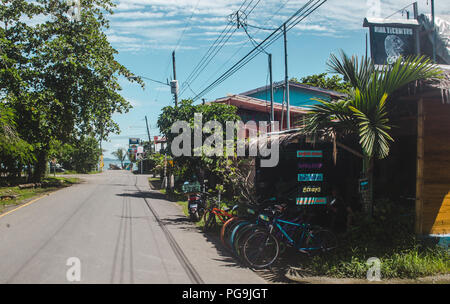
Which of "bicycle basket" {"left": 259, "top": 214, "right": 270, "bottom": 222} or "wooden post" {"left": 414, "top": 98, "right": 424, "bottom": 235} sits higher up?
"wooden post" {"left": 414, "top": 98, "right": 424, "bottom": 235}

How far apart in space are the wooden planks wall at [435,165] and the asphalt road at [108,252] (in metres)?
3.44

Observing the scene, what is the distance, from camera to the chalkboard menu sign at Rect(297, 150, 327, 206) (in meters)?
7.88

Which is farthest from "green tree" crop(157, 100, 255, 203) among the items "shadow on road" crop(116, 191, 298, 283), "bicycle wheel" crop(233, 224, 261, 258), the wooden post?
the wooden post

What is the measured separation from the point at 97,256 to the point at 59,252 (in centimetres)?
91

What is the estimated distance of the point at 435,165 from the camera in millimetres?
7012

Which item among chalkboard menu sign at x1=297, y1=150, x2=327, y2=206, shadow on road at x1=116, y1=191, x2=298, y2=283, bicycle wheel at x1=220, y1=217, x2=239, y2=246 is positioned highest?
chalkboard menu sign at x1=297, y1=150, x2=327, y2=206

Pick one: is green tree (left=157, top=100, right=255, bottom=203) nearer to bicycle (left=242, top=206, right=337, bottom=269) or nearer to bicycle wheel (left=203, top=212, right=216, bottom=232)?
bicycle wheel (left=203, top=212, right=216, bottom=232)

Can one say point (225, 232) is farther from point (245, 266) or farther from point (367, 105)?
point (367, 105)

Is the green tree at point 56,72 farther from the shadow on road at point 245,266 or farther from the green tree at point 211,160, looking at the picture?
the shadow on road at point 245,266

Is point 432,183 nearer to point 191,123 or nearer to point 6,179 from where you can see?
point 191,123

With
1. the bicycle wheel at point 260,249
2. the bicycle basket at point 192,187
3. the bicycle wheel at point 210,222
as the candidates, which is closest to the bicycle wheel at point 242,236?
the bicycle wheel at point 260,249

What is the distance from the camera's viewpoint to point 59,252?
761 cm

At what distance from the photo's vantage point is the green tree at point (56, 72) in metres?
24.5

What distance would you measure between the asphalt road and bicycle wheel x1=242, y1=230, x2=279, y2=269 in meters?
0.29
